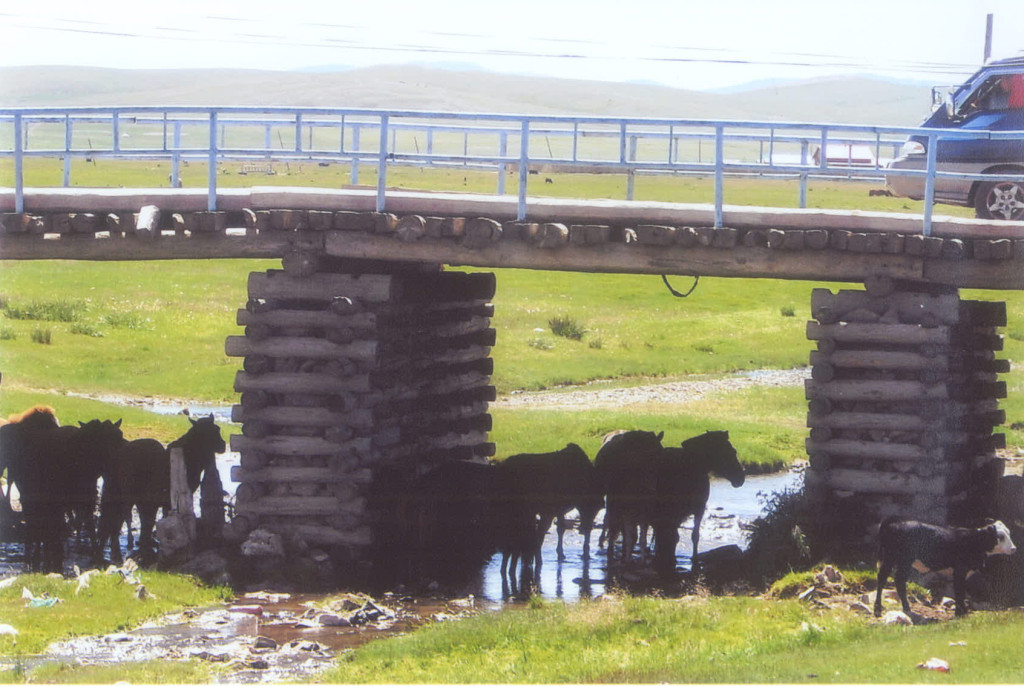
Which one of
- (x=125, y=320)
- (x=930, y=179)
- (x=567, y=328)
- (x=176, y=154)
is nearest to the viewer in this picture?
(x=930, y=179)

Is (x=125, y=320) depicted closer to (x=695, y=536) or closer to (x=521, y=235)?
(x=521, y=235)

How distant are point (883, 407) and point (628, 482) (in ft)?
11.3

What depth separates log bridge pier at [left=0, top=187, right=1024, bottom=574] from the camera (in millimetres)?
17125

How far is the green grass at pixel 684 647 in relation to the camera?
11695 millimetres

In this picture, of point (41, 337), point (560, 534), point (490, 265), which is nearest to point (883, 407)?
point (560, 534)

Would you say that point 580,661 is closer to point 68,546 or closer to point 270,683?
point 270,683

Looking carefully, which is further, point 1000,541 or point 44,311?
point 44,311

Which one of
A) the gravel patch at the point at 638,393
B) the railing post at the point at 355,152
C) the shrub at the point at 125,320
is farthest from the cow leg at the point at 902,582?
the shrub at the point at 125,320

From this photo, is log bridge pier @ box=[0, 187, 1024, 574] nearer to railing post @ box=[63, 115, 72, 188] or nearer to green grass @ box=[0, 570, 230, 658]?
railing post @ box=[63, 115, 72, 188]

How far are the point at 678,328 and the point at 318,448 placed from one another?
81.9ft

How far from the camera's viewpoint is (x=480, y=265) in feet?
60.6

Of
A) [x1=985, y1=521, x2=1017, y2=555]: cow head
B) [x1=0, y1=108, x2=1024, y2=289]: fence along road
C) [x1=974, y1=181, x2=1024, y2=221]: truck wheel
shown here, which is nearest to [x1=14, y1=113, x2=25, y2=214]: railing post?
[x1=0, y1=108, x2=1024, y2=289]: fence along road

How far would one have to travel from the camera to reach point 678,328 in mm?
41969

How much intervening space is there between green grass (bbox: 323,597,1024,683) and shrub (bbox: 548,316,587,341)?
79.4 feet
